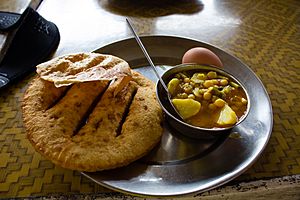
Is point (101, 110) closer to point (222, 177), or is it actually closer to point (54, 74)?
point (54, 74)

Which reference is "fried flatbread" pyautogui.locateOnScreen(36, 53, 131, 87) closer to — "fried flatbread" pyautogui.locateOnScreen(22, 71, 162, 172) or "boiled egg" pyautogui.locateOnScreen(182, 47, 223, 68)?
"fried flatbread" pyautogui.locateOnScreen(22, 71, 162, 172)

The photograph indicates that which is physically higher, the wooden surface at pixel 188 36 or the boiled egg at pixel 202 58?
the boiled egg at pixel 202 58

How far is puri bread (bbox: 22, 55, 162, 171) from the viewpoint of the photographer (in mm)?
810

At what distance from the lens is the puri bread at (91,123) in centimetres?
81

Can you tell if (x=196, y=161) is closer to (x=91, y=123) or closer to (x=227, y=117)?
(x=227, y=117)

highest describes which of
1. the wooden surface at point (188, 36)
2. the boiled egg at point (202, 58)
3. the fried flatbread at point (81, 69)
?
the fried flatbread at point (81, 69)

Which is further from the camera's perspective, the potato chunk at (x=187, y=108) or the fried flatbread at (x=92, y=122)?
the potato chunk at (x=187, y=108)

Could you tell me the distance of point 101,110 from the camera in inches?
36.1

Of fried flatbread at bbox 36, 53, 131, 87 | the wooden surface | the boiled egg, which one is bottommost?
the wooden surface

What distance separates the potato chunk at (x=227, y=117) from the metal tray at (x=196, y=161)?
0.08 m

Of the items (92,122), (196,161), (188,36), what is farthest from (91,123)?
(188,36)

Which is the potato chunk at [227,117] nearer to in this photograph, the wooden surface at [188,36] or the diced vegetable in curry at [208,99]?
the diced vegetable in curry at [208,99]

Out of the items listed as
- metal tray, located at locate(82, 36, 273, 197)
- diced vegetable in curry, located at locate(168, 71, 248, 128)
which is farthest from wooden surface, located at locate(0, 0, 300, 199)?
diced vegetable in curry, located at locate(168, 71, 248, 128)

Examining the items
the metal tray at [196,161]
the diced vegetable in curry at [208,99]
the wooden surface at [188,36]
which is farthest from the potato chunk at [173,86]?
the wooden surface at [188,36]
